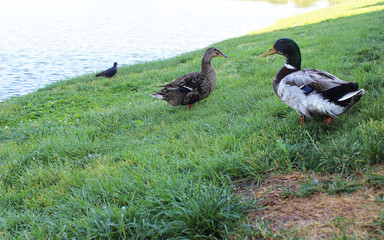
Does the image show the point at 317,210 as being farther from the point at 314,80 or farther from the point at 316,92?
the point at 314,80

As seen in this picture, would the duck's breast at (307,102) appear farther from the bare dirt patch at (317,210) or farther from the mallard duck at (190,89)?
the mallard duck at (190,89)

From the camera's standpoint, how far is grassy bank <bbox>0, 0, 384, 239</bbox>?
2312 millimetres

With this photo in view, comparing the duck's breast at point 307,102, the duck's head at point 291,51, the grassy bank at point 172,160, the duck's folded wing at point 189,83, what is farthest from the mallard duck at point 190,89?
the duck's breast at point 307,102

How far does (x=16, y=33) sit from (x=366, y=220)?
25937 mm

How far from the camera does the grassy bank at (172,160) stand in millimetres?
2312

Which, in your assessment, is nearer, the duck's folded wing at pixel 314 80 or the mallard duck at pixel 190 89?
the duck's folded wing at pixel 314 80

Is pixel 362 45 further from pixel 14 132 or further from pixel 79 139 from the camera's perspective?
pixel 14 132

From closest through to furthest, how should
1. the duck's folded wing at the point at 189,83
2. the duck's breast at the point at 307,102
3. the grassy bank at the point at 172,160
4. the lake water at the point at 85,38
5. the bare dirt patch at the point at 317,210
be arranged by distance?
1. the bare dirt patch at the point at 317,210
2. the grassy bank at the point at 172,160
3. the duck's breast at the point at 307,102
4. the duck's folded wing at the point at 189,83
5. the lake water at the point at 85,38

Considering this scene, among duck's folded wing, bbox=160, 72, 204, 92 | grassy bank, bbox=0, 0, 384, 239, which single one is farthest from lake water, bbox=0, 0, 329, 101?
duck's folded wing, bbox=160, 72, 204, 92

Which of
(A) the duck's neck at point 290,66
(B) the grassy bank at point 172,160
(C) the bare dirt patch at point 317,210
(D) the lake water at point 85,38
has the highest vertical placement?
(D) the lake water at point 85,38

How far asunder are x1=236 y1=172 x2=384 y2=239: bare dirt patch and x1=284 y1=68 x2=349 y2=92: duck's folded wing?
1.05 metres

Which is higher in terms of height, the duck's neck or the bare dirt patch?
the duck's neck

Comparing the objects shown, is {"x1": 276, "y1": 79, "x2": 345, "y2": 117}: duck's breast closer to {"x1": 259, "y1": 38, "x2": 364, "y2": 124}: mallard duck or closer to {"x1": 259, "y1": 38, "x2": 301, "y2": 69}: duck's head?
{"x1": 259, "y1": 38, "x2": 364, "y2": 124}: mallard duck

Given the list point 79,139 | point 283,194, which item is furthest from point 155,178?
point 79,139
